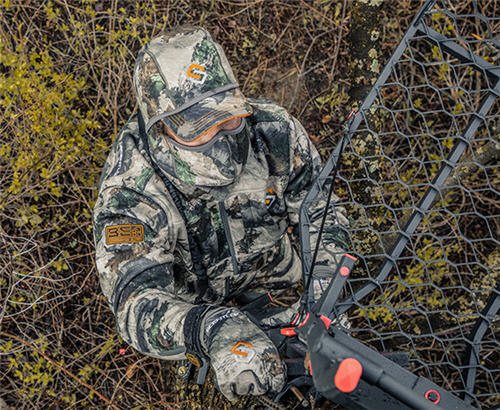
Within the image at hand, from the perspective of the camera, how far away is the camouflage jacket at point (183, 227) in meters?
2.39

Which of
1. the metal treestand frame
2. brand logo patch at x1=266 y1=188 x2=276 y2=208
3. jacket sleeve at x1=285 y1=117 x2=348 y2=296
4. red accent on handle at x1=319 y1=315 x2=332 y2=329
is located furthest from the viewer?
brand logo patch at x1=266 y1=188 x2=276 y2=208

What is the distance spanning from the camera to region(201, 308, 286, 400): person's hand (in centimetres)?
193

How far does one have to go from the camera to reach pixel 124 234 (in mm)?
2449

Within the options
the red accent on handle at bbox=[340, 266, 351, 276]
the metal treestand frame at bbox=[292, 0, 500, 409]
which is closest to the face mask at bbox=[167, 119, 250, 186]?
the metal treestand frame at bbox=[292, 0, 500, 409]

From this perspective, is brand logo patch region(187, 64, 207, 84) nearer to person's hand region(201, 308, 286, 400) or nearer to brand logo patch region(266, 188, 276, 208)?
brand logo patch region(266, 188, 276, 208)

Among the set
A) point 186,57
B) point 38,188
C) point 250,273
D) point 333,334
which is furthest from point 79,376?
point 333,334

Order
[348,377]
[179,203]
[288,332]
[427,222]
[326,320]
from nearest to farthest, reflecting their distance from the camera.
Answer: [348,377], [326,320], [427,222], [288,332], [179,203]

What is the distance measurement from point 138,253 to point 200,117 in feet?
2.34

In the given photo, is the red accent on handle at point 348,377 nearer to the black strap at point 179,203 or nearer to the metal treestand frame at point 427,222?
the metal treestand frame at point 427,222

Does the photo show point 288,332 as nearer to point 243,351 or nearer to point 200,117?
point 243,351

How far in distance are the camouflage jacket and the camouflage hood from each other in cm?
13

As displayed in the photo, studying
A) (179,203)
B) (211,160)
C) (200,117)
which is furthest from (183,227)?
(200,117)

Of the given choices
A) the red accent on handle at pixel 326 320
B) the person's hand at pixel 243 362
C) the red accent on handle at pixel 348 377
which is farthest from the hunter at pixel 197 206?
the red accent on handle at pixel 348 377

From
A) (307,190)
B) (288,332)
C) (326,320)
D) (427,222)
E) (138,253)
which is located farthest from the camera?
(307,190)
